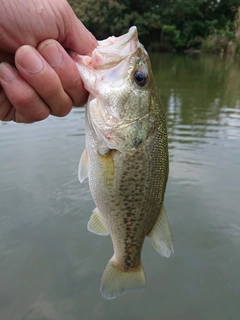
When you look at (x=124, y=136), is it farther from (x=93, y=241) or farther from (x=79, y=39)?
(x=93, y=241)

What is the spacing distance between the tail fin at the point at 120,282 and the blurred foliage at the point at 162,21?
35284 mm

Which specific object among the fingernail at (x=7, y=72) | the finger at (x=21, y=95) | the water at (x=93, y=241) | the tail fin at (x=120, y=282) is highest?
the fingernail at (x=7, y=72)

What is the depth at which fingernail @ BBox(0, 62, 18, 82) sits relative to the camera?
1.76 meters

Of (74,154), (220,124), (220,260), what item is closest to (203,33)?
(220,124)

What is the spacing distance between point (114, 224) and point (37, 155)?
Answer: 4884 millimetres

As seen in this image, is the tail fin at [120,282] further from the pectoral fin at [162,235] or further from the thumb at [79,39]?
the thumb at [79,39]

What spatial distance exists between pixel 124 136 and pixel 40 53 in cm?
62

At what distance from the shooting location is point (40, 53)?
175 centimetres

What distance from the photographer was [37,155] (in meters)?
6.71

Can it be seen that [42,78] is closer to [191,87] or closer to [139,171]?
[139,171]

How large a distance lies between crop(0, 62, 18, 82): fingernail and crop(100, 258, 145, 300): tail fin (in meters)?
1.34

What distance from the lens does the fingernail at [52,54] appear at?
5.73 ft

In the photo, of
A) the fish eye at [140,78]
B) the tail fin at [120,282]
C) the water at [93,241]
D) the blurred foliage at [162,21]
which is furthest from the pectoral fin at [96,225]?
the blurred foliage at [162,21]

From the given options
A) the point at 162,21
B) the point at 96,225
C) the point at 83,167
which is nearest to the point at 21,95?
the point at 83,167
